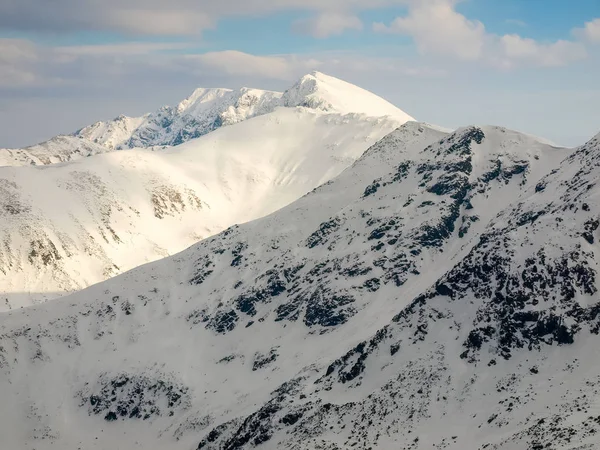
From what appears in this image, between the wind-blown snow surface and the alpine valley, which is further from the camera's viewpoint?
the wind-blown snow surface

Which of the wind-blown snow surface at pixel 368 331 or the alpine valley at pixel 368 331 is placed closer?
the alpine valley at pixel 368 331

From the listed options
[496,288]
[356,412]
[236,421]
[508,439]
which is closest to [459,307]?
[496,288]

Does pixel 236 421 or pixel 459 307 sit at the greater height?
pixel 459 307

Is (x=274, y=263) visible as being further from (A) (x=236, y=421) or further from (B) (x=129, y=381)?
(A) (x=236, y=421)
